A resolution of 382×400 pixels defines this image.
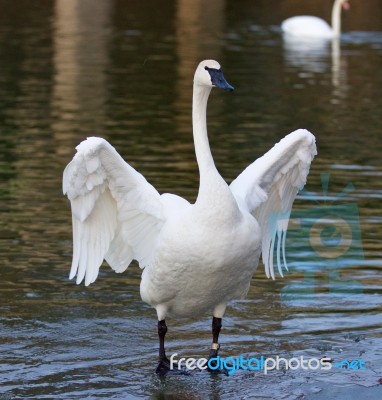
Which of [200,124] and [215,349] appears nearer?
[200,124]

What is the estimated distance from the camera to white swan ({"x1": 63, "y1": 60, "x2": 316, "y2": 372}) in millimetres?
7242

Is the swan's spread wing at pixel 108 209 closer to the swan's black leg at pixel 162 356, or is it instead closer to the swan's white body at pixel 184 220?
the swan's white body at pixel 184 220

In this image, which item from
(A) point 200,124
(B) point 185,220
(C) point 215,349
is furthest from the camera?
(C) point 215,349

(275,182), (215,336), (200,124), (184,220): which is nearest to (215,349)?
(215,336)

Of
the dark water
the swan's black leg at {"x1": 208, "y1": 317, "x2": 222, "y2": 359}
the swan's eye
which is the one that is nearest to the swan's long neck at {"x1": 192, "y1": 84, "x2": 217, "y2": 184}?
the swan's eye

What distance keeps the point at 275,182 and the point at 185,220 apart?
1269 mm

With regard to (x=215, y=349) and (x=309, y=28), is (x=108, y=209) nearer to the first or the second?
(x=215, y=349)

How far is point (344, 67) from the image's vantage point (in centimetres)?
2584

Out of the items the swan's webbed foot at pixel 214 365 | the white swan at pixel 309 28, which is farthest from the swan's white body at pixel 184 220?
the white swan at pixel 309 28

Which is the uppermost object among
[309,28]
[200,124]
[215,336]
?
[200,124]

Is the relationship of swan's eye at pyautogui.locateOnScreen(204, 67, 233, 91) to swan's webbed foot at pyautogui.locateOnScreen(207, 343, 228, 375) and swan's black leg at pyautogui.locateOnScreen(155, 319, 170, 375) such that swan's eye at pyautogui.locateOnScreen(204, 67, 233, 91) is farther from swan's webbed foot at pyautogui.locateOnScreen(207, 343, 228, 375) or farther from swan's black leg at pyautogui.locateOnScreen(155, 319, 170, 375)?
swan's webbed foot at pyautogui.locateOnScreen(207, 343, 228, 375)

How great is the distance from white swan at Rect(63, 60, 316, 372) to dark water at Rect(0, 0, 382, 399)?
574 millimetres

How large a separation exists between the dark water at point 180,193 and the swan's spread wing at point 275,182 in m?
0.78

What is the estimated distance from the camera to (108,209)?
26.1 feet
